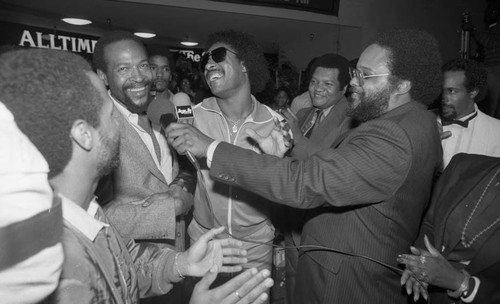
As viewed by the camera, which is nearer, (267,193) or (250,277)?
(250,277)

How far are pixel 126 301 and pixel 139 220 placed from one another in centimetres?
91

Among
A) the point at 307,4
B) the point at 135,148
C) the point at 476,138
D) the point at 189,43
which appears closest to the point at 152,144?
the point at 135,148

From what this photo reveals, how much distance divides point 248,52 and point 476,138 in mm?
2584

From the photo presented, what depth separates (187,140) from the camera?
2174 mm

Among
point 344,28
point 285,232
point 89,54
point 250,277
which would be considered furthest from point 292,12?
point 250,277

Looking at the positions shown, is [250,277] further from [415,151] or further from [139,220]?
[415,151]

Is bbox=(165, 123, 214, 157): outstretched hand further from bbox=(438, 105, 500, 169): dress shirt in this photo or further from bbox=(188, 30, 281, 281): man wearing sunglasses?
bbox=(438, 105, 500, 169): dress shirt

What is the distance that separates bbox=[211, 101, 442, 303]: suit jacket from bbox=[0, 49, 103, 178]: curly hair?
38.7 inches

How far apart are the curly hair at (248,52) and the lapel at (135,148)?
1.21m

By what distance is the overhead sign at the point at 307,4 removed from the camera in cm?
716

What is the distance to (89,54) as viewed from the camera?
9.92m

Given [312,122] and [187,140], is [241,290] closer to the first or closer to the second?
[187,140]

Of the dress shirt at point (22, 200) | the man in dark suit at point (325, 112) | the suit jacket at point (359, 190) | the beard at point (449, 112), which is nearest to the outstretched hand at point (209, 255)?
the suit jacket at point (359, 190)

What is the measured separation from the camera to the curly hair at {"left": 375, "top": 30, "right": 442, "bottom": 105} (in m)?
2.29
